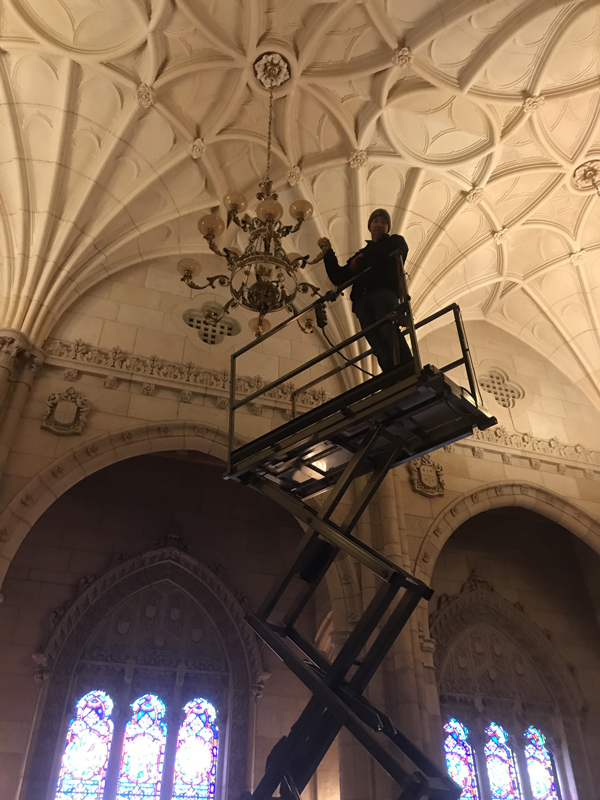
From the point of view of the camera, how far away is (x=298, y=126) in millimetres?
9953

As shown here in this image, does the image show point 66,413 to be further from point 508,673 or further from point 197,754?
point 508,673

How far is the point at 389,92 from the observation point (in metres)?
9.54

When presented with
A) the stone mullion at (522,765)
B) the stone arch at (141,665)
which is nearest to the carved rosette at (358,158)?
the stone arch at (141,665)

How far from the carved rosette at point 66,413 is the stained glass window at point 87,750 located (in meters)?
4.14

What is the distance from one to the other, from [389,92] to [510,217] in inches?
132

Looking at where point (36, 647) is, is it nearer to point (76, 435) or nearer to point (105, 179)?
point (76, 435)

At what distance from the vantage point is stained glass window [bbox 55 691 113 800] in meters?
8.77

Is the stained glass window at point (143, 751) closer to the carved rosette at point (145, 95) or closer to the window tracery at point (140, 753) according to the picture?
the window tracery at point (140, 753)

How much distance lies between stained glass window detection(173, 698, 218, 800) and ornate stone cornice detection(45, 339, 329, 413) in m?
4.96

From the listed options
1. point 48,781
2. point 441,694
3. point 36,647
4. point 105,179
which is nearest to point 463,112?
point 105,179

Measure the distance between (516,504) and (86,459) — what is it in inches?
277

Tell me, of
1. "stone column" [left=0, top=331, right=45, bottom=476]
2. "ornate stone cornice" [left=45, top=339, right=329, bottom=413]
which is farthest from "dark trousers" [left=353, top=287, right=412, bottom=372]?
"stone column" [left=0, top=331, right=45, bottom=476]

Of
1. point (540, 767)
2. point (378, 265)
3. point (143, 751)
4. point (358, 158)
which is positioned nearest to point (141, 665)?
point (143, 751)

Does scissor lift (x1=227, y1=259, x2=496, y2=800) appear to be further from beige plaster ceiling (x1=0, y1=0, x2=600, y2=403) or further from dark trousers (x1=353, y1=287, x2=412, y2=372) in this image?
beige plaster ceiling (x1=0, y1=0, x2=600, y2=403)
